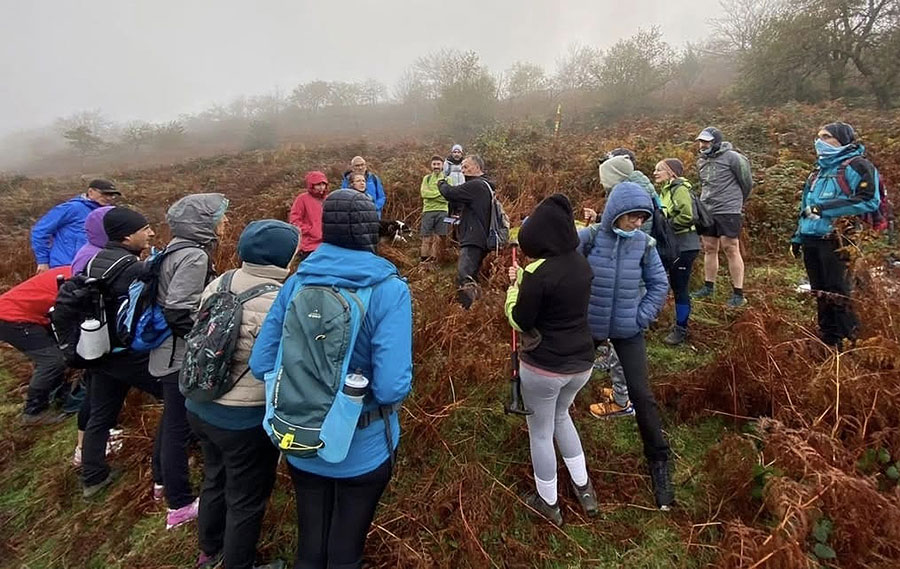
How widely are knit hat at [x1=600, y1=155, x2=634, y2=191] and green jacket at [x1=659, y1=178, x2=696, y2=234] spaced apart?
1.09 m

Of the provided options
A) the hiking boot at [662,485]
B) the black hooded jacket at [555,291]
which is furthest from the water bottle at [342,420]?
the hiking boot at [662,485]

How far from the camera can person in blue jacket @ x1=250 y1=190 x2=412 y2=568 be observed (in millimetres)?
1715

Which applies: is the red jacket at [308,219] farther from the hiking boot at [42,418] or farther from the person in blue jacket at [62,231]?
the hiking boot at [42,418]

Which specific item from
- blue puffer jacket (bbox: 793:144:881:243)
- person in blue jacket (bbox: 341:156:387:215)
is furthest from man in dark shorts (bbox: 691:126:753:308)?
person in blue jacket (bbox: 341:156:387:215)

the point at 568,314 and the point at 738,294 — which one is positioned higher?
the point at 568,314

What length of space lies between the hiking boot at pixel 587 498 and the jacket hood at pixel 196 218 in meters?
2.60

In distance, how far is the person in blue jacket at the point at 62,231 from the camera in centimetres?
450

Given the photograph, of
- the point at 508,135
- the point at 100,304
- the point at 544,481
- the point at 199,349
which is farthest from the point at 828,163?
the point at 508,135

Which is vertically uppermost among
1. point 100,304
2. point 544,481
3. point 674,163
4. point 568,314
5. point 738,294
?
point 674,163

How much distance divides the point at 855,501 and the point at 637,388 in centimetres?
101

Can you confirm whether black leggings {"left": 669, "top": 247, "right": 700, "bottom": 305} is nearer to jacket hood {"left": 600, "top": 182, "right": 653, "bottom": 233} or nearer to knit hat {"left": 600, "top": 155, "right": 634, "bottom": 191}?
knit hat {"left": 600, "top": 155, "right": 634, "bottom": 191}

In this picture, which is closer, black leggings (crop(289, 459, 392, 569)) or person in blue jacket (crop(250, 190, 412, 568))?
person in blue jacket (crop(250, 190, 412, 568))

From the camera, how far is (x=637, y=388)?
256 cm

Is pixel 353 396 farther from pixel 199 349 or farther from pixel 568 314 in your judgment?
pixel 568 314
